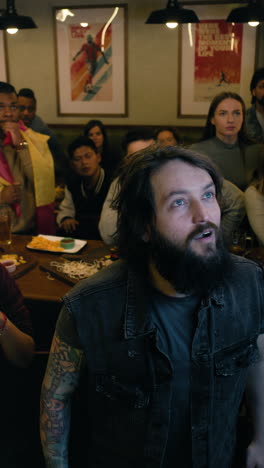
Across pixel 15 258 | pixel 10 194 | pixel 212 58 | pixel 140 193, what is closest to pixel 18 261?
pixel 15 258

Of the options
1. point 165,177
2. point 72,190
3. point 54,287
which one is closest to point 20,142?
point 72,190

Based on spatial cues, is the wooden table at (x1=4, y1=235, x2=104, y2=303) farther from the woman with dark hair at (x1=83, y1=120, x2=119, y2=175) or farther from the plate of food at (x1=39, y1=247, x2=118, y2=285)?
the woman with dark hair at (x1=83, y1=120, x2=119, y2=175)

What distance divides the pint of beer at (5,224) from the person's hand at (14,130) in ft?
2.67

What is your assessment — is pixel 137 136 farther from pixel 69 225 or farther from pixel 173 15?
pixel 173 15

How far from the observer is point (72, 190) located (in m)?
3.70

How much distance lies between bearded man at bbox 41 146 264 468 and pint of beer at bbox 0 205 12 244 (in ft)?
4.63

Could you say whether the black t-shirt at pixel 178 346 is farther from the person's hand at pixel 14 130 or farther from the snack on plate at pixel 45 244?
the person's hand at pixel 14 130

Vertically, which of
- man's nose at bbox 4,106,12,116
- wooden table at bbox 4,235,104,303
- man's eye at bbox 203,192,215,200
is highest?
man's nose at bbox 4,106,12,116

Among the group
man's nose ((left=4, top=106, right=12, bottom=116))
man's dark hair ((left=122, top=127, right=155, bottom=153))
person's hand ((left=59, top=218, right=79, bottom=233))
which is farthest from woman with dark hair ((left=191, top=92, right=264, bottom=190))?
man's nose ((left=4, top=106, right=12, bottom=116))

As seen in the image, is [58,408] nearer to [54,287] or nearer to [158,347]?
[158,347]

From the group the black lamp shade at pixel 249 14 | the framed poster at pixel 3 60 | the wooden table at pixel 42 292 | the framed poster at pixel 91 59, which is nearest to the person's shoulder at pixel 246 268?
the wooden table at pixel 42 292

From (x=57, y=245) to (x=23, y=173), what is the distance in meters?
0.89

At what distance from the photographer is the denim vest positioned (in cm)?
122

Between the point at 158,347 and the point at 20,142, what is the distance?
2.49 meters
